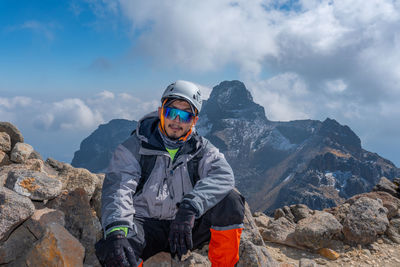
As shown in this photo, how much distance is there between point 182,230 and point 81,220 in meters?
3.10

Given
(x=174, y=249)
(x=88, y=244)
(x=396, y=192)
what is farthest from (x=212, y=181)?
(x=396, y=192)

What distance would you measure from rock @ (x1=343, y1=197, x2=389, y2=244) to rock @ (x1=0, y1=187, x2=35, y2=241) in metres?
11.0

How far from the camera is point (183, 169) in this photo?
5602 millimetres

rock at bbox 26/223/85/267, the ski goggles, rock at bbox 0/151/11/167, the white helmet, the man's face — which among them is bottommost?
rock at bbox 26/223/85/267

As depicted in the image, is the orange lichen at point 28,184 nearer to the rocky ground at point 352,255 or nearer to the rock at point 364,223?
the rocky ground at point 352,255

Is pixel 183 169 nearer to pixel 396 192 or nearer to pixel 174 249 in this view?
pixel 174 249

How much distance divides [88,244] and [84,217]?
2.10 ft

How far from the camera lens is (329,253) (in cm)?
973

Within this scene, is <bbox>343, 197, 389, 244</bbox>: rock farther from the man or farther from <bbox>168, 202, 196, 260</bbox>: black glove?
<bbox>168, 202, 196, 260</bbox>: black glove

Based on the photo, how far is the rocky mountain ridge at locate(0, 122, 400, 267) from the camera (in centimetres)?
519

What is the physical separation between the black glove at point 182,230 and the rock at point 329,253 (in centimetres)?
725

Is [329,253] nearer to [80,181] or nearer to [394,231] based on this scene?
[394,231]

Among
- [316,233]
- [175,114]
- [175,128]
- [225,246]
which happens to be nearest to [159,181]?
[175,128]

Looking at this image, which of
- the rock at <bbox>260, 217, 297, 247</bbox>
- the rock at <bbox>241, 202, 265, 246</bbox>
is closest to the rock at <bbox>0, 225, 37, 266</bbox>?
the rock at <bbox>241, 202, 265, 246</bbox>
